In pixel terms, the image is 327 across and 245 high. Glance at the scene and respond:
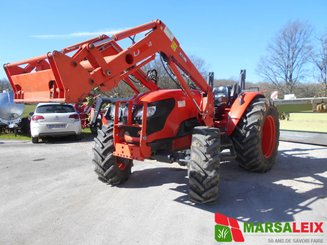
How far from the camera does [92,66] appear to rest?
4516 mm

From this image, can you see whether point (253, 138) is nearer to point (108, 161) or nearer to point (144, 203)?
point (144, 203)

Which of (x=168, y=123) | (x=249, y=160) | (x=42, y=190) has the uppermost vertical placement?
(x=168, y=123)

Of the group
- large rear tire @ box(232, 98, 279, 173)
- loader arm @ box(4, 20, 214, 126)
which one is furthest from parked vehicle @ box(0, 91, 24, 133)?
large rear tire @ box(232, 98, 279, 173)

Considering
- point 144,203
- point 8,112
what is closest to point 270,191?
point 144,203

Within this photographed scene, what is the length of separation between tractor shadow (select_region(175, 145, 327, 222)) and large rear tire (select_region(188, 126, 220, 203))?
0.18 m

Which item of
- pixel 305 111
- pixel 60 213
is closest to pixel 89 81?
pixel 60 213

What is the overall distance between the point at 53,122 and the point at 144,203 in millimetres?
8164

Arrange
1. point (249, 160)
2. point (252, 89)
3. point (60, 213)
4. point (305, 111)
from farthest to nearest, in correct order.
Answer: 1. point (305, 111)
2. point (252, 89)
3. point (249, 160)
4. point (60, 213)

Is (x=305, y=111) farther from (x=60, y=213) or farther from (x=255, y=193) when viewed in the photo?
(x=60, y=213)

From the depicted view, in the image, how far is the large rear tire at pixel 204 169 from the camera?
488 cm

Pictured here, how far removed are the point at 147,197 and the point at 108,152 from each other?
1.07 meters

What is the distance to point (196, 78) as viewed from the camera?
5930 millimetres

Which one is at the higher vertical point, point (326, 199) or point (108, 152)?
point (108, 152)

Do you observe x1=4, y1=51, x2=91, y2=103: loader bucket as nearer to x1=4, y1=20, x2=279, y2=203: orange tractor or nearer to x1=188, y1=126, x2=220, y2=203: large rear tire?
x1=4, y1=20, x2=279, y2=203: orange tractor
